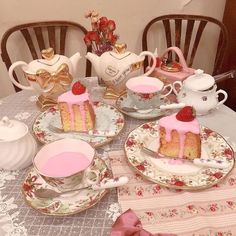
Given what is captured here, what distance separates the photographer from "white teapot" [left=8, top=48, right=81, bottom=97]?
1.19 meters

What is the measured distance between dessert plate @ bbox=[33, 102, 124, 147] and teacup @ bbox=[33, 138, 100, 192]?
0.14 m

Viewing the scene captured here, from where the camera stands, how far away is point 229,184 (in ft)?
2.94

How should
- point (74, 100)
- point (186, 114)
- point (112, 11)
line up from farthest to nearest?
1. point (112, 11)
2. point (74, 100)
3. point (186, 114)

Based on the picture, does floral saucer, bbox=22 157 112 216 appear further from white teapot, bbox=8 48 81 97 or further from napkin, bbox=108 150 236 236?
white teapot, bbox=8 48 81 97

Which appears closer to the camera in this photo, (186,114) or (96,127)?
(186,114)

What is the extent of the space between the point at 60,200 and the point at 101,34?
711mm

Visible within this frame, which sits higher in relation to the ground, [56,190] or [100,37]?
[100,37]

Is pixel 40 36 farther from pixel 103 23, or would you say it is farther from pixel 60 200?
pixel 60 200

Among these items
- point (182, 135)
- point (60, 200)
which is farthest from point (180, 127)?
point (60, 200)

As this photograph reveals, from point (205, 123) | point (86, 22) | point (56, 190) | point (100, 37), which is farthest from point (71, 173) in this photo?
point (86, 22)

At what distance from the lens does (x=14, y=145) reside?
3.02ft

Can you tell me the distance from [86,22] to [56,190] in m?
1.32

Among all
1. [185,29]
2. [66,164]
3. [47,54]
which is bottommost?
[185,29]

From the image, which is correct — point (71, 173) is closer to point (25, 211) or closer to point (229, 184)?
point (25, 211)
